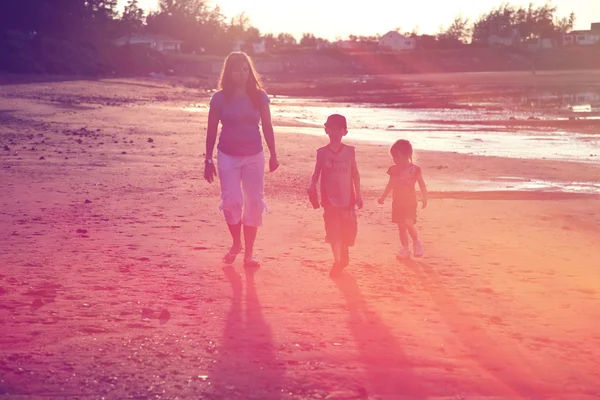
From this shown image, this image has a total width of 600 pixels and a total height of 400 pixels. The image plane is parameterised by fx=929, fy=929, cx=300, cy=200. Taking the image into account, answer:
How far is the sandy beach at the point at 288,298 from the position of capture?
4.72 m

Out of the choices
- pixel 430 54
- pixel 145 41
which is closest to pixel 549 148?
pixel 145 41

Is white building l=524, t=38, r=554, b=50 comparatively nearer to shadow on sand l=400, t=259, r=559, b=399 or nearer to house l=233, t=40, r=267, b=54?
house l=233, t=40, r=267, b=54

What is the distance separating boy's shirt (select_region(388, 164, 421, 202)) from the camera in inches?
310

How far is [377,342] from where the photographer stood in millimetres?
5391

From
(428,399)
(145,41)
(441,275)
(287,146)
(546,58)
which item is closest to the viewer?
(428,399)

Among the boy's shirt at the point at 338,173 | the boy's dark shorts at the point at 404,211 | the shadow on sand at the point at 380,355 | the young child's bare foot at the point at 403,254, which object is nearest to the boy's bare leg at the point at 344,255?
the boy's shirt at the point at 338,173

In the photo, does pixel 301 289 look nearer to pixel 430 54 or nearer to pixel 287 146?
pixel 287 146

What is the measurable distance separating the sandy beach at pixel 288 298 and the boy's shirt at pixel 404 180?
561 mm

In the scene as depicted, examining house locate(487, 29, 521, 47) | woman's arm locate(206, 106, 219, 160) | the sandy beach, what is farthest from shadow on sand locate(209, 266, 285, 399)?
house locate(487, 29, 521, 47)

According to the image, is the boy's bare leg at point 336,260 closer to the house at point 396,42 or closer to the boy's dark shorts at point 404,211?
the boy's dark shorts at point 404,211

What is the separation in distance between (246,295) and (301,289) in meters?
0.44

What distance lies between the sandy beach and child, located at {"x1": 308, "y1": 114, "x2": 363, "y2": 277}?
282 millimetres

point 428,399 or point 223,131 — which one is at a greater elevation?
point 223,131

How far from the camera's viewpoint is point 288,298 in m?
6.46
